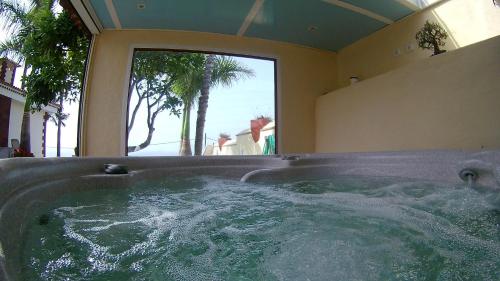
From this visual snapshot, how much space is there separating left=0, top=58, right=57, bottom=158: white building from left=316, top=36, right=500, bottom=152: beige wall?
3.81m

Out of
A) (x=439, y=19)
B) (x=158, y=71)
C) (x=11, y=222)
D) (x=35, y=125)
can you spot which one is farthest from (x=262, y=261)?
(x=158, y=71)

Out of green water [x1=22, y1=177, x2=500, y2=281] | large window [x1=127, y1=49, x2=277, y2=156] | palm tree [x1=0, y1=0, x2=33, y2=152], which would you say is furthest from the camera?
large window [x1=127, y1=49, x2=277, y2=156]

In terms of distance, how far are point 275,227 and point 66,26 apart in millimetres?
4018

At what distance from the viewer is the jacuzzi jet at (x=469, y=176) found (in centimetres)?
147

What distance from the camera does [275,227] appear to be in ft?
2.95

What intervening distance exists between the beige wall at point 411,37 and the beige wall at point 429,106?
1.71 ft

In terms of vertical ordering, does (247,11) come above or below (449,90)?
above

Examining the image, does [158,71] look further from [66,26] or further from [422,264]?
[422,264]

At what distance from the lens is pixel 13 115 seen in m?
3.35

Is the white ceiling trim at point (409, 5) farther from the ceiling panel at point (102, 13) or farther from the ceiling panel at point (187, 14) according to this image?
the ceiling panel at point (102, 13)

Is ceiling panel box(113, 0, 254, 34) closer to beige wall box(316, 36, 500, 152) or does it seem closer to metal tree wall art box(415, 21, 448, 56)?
beige wall box(316, 36, 500, 152)

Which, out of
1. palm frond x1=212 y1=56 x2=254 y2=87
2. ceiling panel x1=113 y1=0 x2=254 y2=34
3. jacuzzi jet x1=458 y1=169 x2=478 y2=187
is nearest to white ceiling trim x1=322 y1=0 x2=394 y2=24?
ceiling panel x1=113 y1=0 x2=254 y2=34

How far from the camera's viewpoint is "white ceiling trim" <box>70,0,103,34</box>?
2.87m

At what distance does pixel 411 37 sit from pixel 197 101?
12.6 feet
